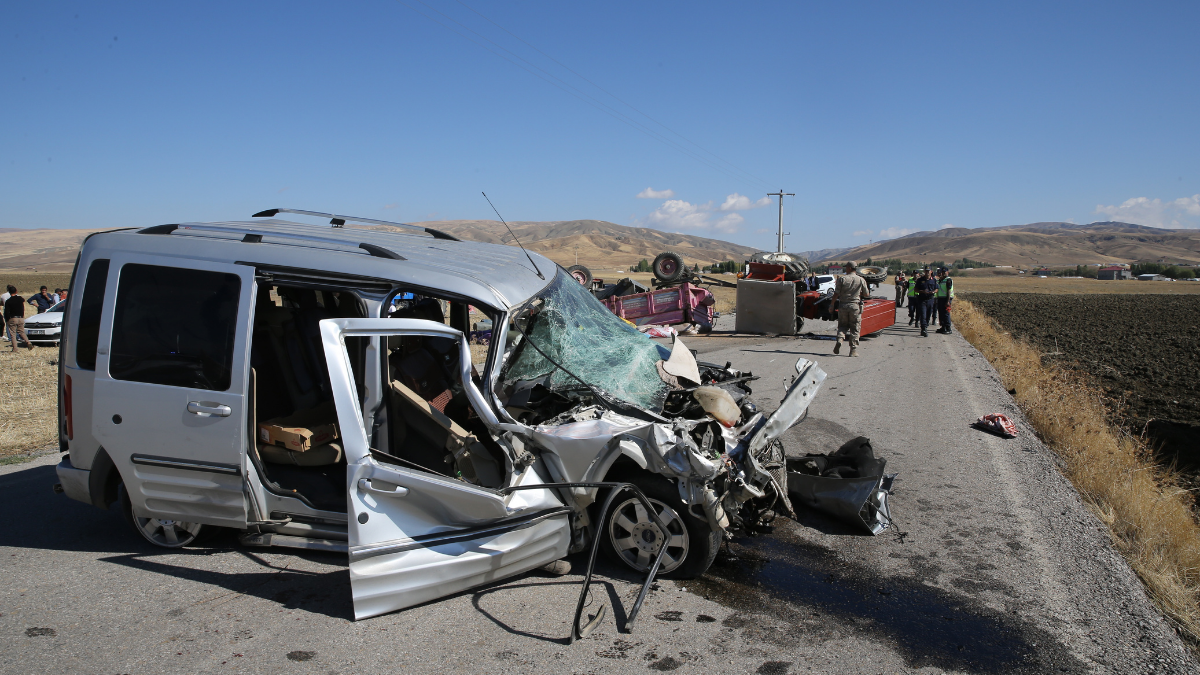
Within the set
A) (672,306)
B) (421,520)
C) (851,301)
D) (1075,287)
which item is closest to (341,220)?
(421,520)

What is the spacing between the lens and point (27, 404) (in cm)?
Result: 877

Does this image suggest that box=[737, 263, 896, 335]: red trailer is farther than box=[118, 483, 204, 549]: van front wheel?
Yes

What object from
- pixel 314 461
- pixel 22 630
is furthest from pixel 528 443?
pixel 22 630

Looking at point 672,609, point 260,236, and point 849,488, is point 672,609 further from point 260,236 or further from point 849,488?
point 260,236

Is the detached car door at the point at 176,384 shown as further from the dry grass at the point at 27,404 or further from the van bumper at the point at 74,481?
the dry grass at the point at 27,404

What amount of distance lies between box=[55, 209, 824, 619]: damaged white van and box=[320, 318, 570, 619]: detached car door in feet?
0.03

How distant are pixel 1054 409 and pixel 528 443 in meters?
7.00

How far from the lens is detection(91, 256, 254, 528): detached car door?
12.6 feet

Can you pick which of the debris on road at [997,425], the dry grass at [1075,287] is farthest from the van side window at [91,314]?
the dry grass at [1075,287]

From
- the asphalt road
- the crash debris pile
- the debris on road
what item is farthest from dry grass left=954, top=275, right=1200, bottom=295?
the asphalt road

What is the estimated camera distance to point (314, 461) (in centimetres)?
445

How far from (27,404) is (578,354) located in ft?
28.1

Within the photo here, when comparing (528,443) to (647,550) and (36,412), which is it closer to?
(647,550)

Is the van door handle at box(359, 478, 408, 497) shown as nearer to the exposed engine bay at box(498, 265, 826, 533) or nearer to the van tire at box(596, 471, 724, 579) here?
the exposed engine bay at box(498, 265, 826, 533)
